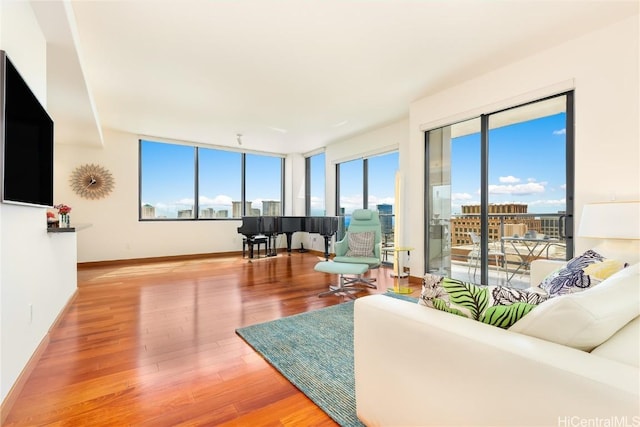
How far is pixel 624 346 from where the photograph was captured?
32.9 inches

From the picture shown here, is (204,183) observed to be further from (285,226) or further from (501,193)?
(501,193)

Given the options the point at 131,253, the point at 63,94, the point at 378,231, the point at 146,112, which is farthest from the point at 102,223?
the point at 378,231

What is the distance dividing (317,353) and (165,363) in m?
1.07

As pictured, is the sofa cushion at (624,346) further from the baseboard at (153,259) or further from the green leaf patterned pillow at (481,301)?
the baseboard at (153,259)

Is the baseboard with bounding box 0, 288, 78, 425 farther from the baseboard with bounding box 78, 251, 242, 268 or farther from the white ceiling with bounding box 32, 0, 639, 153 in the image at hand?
the baseboard with bounding box 78, 251, 242, 268

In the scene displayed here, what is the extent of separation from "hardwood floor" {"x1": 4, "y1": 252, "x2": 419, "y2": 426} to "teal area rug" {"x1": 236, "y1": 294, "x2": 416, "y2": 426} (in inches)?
2.9

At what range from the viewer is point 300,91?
13.6ft

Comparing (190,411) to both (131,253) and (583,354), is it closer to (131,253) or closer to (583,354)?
(583,354)

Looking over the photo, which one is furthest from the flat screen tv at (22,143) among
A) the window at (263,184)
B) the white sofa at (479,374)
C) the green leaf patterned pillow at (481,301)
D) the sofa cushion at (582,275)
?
the window at (263,184)

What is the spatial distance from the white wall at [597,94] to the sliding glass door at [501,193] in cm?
17

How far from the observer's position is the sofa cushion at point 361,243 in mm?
4402

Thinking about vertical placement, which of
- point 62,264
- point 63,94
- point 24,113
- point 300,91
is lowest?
point 62,264

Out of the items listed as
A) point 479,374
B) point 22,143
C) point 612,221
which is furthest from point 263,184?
point 479,374

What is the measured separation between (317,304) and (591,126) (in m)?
3.25
